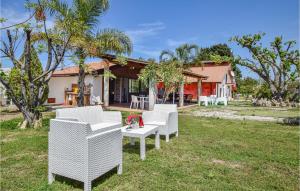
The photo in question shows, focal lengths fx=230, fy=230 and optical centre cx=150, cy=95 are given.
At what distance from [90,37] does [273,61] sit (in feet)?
62.0

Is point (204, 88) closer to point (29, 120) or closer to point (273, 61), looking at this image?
point (273, 61)

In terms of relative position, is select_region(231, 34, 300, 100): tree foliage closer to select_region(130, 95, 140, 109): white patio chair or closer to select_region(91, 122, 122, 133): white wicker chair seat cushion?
select_region(130, 95, 140, 109): white patio chair

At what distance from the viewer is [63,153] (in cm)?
346

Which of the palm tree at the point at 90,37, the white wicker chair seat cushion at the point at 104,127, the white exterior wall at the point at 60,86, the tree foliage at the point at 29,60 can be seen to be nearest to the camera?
the white wicker chair seat cushion at the point at 104,127

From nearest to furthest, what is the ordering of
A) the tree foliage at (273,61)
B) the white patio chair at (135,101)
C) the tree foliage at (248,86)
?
the white patio chair at (135,101)
the tree foliage at (273,61)
the tree foliage at (248,86)

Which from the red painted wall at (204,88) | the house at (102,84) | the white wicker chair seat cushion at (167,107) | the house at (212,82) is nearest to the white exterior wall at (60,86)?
the house at (102,84)

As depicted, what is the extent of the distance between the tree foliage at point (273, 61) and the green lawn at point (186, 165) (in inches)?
708

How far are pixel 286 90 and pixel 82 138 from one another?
24693mm

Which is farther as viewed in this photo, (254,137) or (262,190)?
(254,137)

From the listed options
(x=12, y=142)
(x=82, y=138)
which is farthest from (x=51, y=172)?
(x=12, y=142)

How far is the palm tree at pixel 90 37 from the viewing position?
9.75 metres

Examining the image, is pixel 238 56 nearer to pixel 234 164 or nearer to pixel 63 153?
pixel 234 164

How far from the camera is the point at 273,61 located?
901 inches

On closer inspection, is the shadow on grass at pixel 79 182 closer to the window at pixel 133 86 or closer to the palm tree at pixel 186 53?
the window at pixel 133 86
